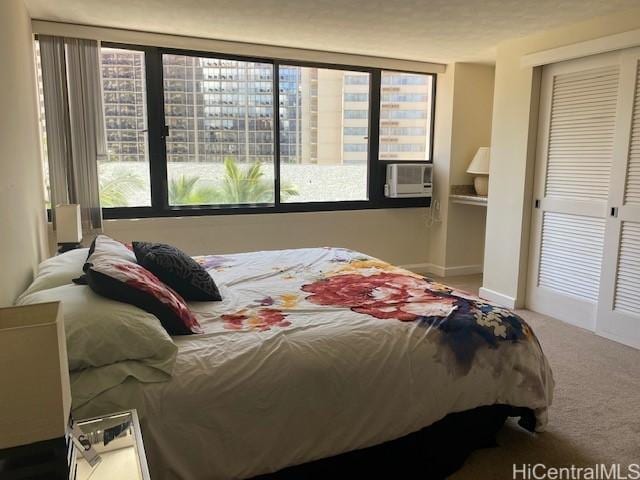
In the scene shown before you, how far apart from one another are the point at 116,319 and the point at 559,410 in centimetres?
221

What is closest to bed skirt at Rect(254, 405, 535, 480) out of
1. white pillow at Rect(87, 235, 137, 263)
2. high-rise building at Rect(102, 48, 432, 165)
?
white pillow at Rect(87, 235, 137, 263)

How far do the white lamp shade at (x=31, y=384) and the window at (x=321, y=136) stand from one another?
391cm

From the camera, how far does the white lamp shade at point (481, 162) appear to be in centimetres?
497

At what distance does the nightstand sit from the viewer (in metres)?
1.11

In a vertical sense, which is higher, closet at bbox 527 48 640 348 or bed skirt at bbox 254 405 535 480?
closet at bbox 527 48 640 348

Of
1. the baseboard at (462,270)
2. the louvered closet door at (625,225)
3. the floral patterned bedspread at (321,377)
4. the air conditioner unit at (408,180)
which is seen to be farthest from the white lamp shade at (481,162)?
the floral patterned bedspread at (321,377)

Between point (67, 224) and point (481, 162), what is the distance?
152 inches

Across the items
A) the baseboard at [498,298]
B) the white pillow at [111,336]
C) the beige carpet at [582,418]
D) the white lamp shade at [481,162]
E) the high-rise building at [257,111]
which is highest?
the high-rise building at [257,111]

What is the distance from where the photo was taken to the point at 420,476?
1.96m

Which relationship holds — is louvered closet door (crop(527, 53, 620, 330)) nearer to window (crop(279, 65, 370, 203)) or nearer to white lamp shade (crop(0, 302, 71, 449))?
window (crop(279, 65, 370, 203))

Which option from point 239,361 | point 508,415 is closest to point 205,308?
point 239,361

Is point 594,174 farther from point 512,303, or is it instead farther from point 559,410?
point 559,410

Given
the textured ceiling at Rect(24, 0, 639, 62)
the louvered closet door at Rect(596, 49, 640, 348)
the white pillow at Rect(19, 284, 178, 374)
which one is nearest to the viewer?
the white pillow at Rect(19, 284, 178, 374)

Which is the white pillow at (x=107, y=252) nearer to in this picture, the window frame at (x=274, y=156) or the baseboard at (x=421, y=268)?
the window frame at (x=274, y=156)
